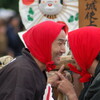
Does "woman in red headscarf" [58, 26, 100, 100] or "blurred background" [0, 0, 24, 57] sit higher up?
"woman in red headscarf" [58, 26, 100, 100]

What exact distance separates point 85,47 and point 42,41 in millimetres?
361

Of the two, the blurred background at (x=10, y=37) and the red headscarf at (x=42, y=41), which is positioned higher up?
the red headscarf at (x=42, y=41)

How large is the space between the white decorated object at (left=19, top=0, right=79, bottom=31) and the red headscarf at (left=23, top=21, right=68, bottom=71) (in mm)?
892

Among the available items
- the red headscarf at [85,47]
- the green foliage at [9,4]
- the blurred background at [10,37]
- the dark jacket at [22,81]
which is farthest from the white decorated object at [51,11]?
the green foliage at [9,4]

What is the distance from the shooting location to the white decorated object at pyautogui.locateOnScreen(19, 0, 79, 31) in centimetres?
432

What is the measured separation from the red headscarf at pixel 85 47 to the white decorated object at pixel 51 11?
2.90 feet

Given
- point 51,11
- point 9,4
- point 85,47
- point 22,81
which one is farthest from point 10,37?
point 9,4

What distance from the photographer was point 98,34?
3.37m

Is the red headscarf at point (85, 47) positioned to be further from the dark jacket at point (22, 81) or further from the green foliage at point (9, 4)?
the green foliage at point (9, 4)

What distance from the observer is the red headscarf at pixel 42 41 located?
3.33 metres

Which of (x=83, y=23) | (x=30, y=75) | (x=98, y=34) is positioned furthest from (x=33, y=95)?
(x=83, y=23)

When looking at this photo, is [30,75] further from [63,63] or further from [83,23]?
[83,23]

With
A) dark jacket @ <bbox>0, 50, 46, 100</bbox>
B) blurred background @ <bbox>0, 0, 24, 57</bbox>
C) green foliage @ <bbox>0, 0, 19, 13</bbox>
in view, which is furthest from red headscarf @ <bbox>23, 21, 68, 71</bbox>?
green foliage @ <bbox>0, 0, 19, 13</bbox>

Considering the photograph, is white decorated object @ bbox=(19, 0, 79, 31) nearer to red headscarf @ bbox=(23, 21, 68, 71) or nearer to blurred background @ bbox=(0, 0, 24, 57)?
red headscarf @ bbox=(23, 21, 68, 71)
